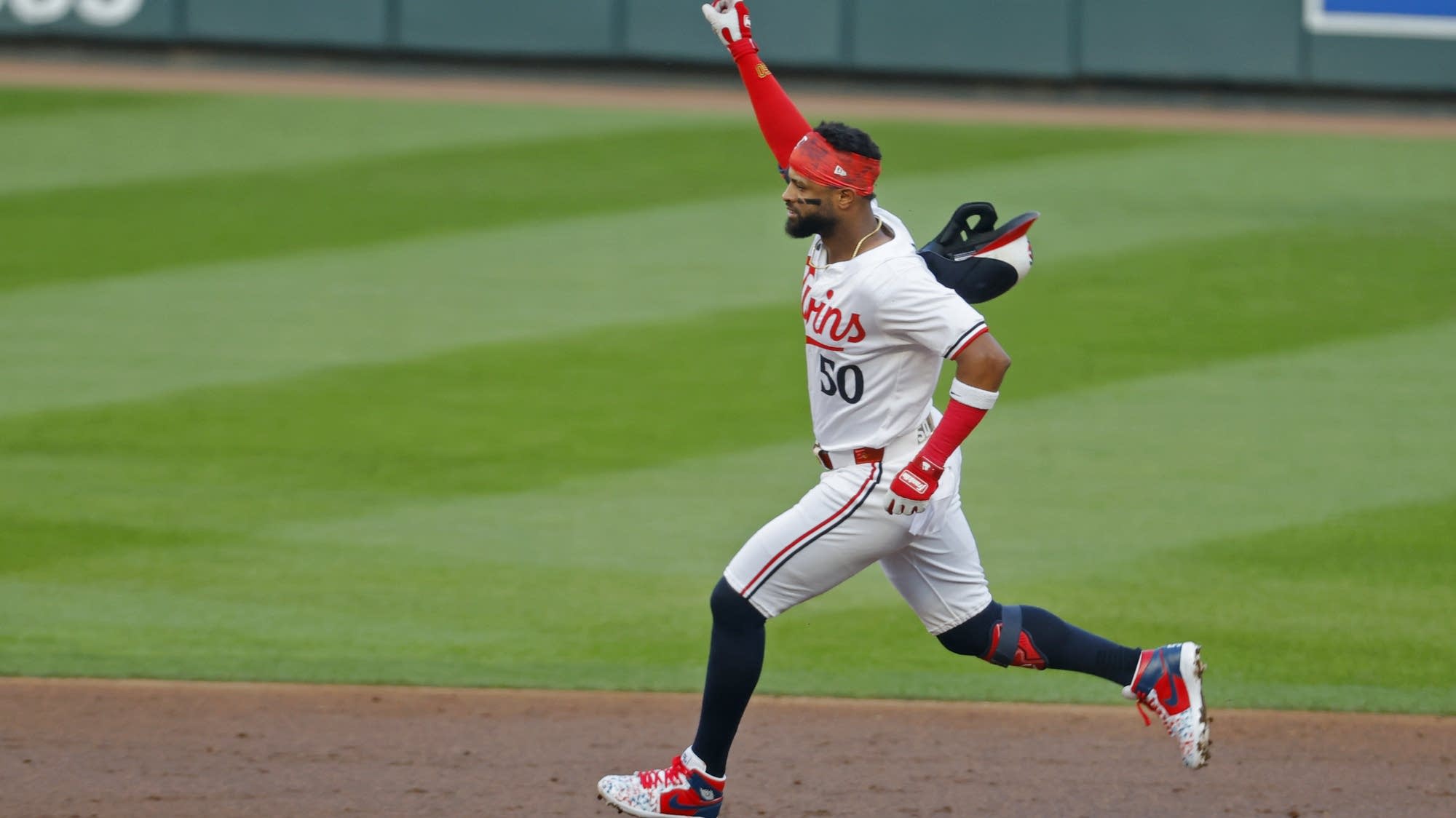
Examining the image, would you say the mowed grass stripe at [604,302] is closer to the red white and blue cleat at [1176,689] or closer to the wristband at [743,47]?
the wristband at [743,47]

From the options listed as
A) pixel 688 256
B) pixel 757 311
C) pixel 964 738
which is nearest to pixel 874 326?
pixel 964 738

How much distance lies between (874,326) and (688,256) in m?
7.81

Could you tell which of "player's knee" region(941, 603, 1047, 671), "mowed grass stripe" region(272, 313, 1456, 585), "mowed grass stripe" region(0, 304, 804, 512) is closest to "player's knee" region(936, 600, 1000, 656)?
"player's knee" region(941, 603, 1047, 671)

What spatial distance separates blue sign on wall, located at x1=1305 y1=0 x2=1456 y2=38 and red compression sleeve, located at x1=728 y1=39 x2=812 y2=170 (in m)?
13.1

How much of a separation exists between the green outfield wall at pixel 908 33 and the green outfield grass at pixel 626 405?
5.09 feet

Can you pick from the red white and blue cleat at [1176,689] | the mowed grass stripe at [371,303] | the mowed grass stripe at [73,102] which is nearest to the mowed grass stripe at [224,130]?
the mowed grass stripe at [73,102]

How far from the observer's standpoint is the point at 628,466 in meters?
8.50

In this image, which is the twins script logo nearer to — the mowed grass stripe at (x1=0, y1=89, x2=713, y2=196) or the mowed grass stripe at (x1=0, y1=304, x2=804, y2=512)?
the mowed grass stripe at (x1=0, y1=304, x2=804, y2=512)

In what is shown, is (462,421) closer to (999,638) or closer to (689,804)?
(689,804)

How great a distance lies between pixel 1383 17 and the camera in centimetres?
1680

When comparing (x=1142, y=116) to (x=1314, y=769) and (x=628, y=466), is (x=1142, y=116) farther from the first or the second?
(x=1314, y=769)

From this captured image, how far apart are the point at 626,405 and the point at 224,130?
7.63m

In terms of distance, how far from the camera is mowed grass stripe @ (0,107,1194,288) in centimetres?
1216

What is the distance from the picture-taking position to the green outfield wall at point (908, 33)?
1697 centimetres
